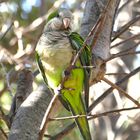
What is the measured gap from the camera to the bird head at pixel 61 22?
236 centimetres

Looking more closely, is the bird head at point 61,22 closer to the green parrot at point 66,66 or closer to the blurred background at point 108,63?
the green parrot at point 66,66

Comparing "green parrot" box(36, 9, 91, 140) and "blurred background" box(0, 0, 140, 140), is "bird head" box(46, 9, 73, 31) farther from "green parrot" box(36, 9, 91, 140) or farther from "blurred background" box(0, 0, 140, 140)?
"blurred background" box(0, 0, 140, 140)

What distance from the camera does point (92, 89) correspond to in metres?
3.45

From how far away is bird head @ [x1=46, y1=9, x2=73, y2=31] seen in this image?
7.73ft

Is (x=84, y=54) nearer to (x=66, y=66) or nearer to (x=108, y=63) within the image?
(x=66, y=66)

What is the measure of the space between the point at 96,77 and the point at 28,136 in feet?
1.60

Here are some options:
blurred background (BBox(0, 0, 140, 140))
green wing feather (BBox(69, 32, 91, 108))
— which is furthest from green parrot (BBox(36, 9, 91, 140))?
blurred background (BBox(0, 0, 140, 140))

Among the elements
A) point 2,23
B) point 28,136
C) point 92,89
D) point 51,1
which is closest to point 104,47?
point 28,136

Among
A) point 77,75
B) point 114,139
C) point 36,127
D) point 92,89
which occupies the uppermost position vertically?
point 77,75

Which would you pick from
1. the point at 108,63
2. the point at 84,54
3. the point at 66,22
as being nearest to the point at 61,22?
the point at 66,22

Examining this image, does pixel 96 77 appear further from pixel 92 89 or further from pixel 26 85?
pixel 92 89

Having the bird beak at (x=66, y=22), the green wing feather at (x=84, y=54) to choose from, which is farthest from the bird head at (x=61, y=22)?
the green wing feather at (x=84, y=54)

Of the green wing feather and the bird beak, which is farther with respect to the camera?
the bird beak

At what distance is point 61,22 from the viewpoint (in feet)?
7.83
